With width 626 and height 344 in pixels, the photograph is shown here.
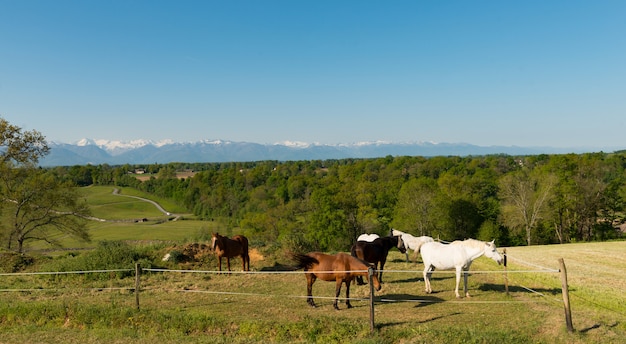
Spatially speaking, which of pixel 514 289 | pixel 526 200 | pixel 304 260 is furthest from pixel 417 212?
pixel 304 260

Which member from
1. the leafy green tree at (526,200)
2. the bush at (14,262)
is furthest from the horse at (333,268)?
the leafy green tree at (526,200)

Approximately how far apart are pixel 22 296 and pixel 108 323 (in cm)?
583

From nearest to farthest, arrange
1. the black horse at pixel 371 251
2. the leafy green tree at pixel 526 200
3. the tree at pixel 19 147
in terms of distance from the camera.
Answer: the black horse at pixel 371 251
the tree at pixel 19 147
the leafy green tree at pixel 526 200

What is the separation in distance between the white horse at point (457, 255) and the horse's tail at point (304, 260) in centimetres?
441

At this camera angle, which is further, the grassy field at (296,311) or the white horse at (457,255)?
the white horse at (457,255)

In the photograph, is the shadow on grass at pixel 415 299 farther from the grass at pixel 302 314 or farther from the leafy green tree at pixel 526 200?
the leafy green tree at pixel 526 200

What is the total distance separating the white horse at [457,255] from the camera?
12096 mm

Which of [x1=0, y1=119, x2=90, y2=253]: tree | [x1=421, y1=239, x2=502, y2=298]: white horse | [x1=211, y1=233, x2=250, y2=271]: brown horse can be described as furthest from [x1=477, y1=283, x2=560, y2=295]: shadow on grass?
[x1=0, y1=119, x2=90, y2=253]: tree

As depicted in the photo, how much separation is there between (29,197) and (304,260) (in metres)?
27.2

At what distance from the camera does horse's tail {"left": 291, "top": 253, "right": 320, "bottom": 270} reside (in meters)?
11.1

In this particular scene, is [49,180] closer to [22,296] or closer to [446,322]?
[22,296]

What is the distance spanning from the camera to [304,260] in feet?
36.8

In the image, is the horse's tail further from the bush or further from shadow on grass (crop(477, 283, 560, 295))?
the bush

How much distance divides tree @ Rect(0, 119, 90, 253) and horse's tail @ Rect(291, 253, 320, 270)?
84.0 feet
